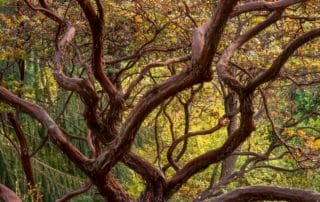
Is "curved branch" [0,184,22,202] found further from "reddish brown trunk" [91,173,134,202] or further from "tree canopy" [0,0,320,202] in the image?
"reddish brown trunk" [91,173,134,202]

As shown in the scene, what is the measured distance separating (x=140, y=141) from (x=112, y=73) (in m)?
1.88

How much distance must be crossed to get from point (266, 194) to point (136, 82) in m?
1.59

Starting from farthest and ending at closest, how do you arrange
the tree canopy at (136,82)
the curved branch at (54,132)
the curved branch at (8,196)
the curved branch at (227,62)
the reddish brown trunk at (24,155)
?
→ the reddish brown trunk at (24,155) → the curved branch at (8,196) → the curved branch at (54,132) → the tree canopy at (136,82) → the curved branch at (227,62)

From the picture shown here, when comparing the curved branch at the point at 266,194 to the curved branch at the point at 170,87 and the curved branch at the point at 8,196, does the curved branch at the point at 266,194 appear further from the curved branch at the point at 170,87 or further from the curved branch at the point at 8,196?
the curved branch at the point at 8,196

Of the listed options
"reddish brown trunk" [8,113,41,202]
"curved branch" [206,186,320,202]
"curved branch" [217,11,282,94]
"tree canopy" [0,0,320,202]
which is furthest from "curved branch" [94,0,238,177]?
"reddish brown trunk" [8,113,41,202]

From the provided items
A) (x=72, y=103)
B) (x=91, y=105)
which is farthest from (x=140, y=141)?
(x=91, y=105)

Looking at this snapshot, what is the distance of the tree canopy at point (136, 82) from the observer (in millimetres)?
4539

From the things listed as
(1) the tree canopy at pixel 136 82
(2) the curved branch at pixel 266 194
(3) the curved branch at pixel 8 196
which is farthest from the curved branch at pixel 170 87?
(3) the curved branch at pixel 8 196

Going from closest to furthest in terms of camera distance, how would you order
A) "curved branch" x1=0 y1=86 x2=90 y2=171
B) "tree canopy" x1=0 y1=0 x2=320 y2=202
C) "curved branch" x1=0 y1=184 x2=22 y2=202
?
"tree canopy" x1=0 y1=0 x2=320 y2=202, "curved branch" x1=0 y1=86 x2=90 y2=171, "curved branch" x1=0 y1=184 x2=22 y2=202

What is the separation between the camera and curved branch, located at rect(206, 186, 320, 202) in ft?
14.3

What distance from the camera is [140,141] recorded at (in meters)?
9.28

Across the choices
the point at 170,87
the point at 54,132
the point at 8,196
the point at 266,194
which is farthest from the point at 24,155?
the point at 266,194

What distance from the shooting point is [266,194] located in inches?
182

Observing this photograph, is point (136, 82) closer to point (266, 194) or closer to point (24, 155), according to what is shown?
point (266, 194)
